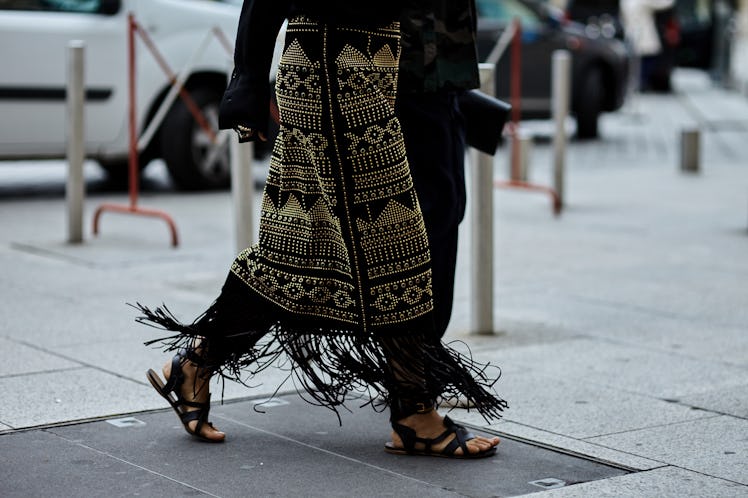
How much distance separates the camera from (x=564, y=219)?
355 inches

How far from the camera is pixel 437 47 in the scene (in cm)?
380

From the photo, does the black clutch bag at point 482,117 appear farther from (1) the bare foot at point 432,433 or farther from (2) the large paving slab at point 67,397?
(2) the large paving slab at point 67,397

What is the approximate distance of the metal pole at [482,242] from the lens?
17.2 ft

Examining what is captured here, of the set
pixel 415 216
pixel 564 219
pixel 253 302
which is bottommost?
pixel 564 219

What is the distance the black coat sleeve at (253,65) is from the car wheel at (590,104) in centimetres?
1127

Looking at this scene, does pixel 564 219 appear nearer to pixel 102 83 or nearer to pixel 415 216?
pixel 102 83

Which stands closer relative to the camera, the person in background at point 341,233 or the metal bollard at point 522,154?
the person in background at point 341,233

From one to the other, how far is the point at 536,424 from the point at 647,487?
0.68m

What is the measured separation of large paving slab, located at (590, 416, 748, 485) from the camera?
364 centimetres

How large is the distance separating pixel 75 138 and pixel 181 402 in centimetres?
401

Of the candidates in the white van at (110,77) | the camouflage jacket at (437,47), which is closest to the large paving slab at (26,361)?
the camouflage jacket at (437,47)

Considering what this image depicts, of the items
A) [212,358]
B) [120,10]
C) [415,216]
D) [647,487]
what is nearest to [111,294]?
[212,358]

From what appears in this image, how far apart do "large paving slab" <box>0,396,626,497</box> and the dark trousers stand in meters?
0.42

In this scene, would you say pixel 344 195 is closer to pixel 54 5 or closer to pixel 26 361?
pixel 26 361
